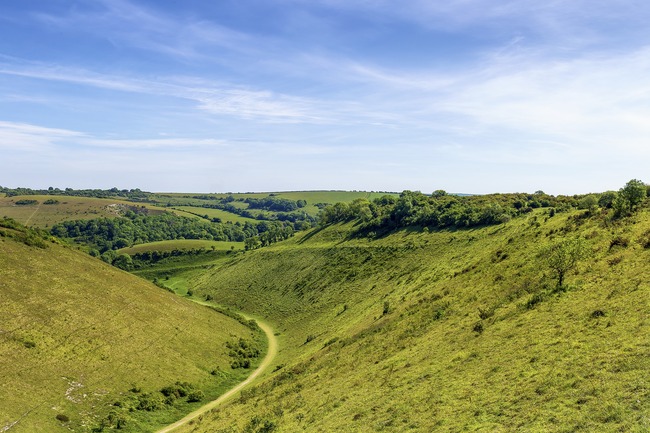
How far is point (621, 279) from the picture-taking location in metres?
33.8

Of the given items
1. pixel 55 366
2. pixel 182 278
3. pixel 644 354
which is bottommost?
pixel 182 278

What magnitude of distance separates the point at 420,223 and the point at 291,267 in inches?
1673

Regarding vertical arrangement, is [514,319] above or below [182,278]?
above

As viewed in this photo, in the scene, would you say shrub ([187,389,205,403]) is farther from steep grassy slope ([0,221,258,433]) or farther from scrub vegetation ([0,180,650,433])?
steep grassy slope ([0,221,258,433])

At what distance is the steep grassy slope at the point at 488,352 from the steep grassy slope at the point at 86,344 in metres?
12.6

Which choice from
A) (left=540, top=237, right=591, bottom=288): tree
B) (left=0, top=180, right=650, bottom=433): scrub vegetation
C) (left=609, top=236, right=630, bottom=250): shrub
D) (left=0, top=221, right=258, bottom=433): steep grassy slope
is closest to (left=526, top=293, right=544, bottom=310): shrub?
(left=0, top=180, right=650, bottom=433): scrub vegetation

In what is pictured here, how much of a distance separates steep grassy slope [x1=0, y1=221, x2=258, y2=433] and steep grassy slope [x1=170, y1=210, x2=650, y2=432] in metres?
12.6

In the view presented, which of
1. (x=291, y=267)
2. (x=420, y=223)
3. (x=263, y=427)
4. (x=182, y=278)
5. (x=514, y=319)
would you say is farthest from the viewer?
(x=182, y=278)

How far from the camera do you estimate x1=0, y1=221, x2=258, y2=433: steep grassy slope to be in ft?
137

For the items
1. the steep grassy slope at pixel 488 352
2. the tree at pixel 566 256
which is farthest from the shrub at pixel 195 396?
the tree at pixel 566 256

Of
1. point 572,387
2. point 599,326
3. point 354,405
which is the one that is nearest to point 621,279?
point 599,326

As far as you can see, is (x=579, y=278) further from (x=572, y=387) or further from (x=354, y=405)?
(x=354, y=405)

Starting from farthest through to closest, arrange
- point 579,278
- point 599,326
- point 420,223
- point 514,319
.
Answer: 1. point 420,223
2. point 579,278
3. point 514,319
4. point 599,326

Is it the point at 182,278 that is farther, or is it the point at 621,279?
the point at 182,278
